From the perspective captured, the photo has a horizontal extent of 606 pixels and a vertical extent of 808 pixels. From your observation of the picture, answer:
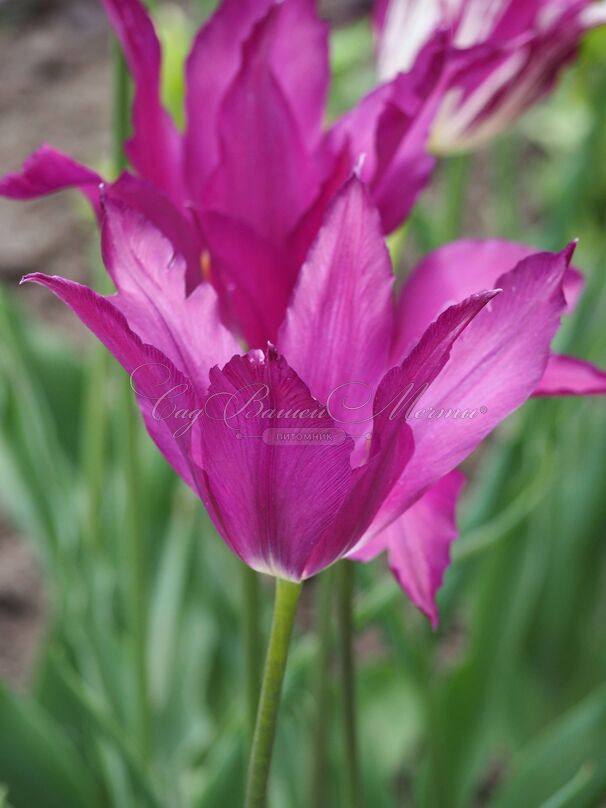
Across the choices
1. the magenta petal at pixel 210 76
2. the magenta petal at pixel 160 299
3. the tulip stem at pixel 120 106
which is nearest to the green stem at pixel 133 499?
the tulip stem at pixel 120 106

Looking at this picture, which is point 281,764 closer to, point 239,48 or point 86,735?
point 86,735

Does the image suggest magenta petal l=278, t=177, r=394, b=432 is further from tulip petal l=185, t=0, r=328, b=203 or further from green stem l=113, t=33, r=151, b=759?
green stem l=113, t=33, r=151, b=759

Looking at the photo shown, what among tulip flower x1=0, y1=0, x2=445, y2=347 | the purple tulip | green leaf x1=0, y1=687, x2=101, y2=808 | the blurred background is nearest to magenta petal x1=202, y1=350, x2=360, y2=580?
the purple tulip

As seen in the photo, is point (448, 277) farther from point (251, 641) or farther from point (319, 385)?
point (251, 641)

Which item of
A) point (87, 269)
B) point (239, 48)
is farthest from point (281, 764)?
point (87, 269)

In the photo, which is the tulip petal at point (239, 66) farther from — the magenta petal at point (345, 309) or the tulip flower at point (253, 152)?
the magenta petal at point (345, 309)

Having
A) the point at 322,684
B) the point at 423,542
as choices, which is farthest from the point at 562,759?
the point at 423,542

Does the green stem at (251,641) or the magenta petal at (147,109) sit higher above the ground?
the magenta petal at (147,109)
